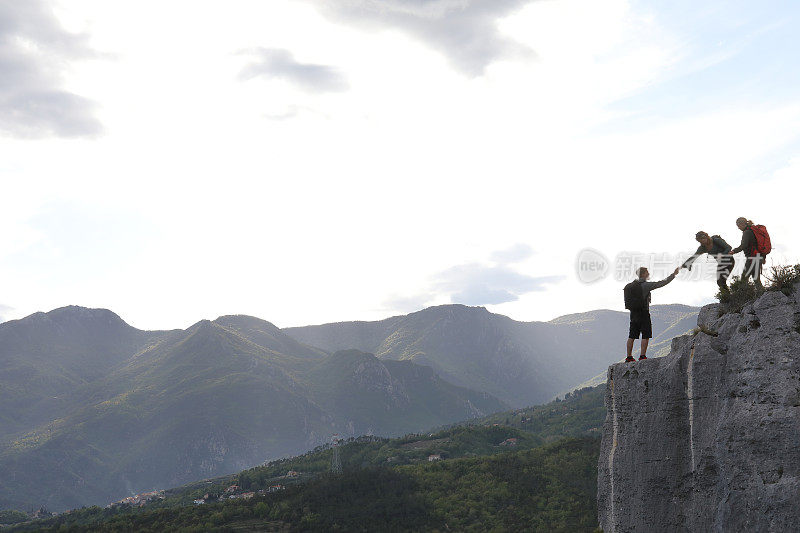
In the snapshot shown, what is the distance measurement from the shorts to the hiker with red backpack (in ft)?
8.80

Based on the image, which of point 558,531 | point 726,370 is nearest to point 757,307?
point 726,370

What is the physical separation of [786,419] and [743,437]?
0.92 metres

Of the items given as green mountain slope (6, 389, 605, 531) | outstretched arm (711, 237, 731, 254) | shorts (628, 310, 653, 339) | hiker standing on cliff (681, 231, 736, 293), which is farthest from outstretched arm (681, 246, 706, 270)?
green mountain slope (6, 389, 605, 531)

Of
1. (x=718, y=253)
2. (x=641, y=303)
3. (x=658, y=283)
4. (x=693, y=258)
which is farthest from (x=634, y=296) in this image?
(x=718, y=253)

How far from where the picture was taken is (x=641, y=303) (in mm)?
15375

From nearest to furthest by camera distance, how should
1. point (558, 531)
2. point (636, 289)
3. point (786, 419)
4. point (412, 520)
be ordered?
point (786, 419), point (636, 289), point (558, 531), point (412, 520)

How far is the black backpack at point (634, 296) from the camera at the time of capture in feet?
50.5

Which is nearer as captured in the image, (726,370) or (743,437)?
(743,437)

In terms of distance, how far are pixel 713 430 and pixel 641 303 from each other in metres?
4.13

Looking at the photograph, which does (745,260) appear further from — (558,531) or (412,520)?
(412,520)

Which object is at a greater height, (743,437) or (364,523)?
(743,437)

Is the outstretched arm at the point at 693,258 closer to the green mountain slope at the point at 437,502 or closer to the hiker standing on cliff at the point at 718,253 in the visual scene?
the hiker standing on cliff at the point at 718,253

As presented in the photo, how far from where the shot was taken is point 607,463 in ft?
51.1

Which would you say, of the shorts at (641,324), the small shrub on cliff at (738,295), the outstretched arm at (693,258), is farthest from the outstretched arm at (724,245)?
the shorts at (641,324)
